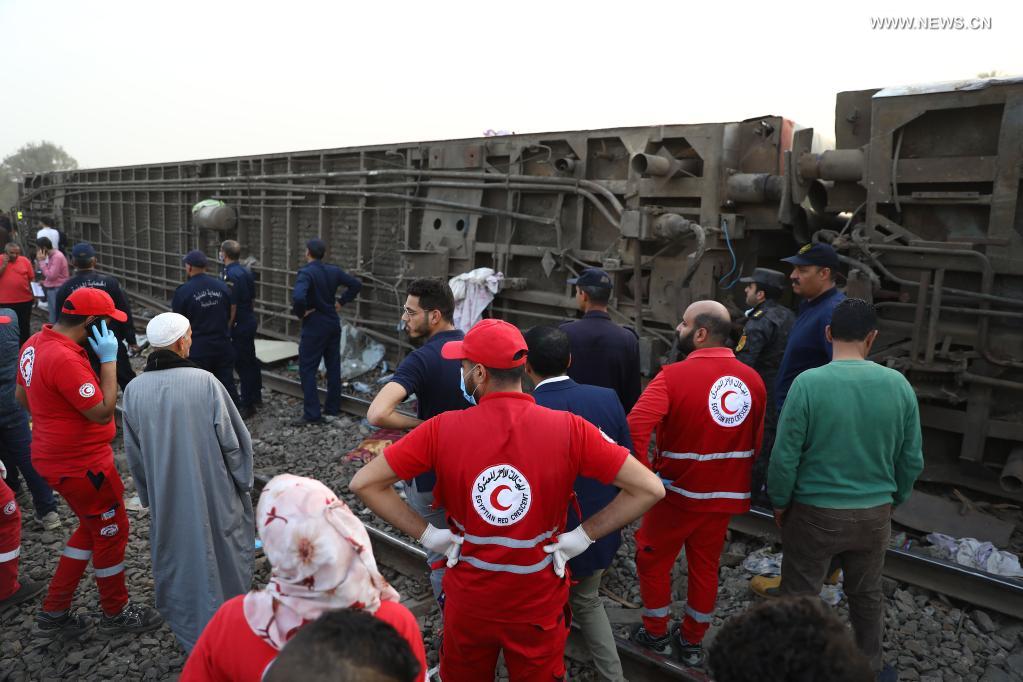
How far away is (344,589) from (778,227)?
670 centimetres

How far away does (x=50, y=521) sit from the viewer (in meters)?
5.76

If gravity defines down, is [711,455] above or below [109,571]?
above

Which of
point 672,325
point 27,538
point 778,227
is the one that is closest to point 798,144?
point 778,227

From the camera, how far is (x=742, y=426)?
3758mm

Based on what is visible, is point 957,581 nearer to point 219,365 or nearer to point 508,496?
point 508,496

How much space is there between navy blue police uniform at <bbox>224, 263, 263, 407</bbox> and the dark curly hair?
26.2 feet

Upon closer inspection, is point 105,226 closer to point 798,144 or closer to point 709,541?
point 798,144

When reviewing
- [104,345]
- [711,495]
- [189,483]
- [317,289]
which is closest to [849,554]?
[711,495]

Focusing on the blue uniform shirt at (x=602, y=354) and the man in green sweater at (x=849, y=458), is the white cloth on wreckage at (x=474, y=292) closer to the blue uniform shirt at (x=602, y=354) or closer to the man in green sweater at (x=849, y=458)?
the blue uniform shirt at (x=602, y=354)

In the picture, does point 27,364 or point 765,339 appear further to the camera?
point 765,339

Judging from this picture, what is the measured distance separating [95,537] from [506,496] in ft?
9.85

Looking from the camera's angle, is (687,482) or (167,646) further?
(167,646)

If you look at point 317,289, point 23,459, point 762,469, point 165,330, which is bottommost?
point 23,459

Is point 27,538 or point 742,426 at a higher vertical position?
point 742,426
